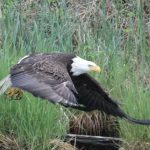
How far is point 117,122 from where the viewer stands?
260 inches

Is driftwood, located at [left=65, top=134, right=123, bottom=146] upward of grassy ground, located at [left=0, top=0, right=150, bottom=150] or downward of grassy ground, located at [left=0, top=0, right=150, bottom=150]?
downward

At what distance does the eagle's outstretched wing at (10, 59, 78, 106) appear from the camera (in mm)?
4766

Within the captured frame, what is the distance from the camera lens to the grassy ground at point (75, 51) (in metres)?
5.86

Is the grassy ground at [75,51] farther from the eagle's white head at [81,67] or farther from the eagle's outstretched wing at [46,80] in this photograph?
the eagle's outstretched wing at [46,80]

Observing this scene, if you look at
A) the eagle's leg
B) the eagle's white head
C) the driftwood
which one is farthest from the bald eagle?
the driftwood

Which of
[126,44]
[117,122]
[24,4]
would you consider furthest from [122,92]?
[24,4]

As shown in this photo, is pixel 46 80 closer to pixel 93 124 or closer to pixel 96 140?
pixel 96 140

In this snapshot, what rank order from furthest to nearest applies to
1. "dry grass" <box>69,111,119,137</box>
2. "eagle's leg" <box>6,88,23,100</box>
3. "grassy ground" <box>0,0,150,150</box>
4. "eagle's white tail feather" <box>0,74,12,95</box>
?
"dry grass" <box>69,111,119,137</box> < "grassy ground" <box>0,0,150,150</box> < "eagle's leg" <box>6,88,23,100</box> < "eagle's white tail feather" <box>0,74,12,95</box>

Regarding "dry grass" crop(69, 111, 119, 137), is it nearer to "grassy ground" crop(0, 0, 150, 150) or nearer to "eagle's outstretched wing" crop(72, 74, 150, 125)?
"grassy ground" crop(0, 0, 150, 150)

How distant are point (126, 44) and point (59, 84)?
8.91 ft

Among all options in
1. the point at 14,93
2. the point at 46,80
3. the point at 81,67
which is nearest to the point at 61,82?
the point at 46,80

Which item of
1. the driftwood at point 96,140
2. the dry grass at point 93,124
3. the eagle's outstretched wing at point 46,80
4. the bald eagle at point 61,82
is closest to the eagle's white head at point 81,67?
the bald eagle at point 61,82

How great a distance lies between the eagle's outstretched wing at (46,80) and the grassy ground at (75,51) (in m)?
0.61

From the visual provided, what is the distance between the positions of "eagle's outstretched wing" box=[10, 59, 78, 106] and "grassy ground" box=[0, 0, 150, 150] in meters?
0.61
